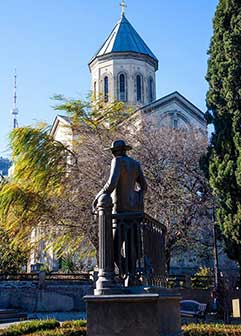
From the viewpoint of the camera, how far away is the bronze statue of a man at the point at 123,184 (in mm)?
6750

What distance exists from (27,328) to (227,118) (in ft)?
28.1

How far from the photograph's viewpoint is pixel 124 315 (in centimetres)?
601

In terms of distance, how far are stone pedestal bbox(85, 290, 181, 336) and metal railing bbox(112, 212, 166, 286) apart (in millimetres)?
443

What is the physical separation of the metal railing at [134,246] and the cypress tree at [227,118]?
804cm

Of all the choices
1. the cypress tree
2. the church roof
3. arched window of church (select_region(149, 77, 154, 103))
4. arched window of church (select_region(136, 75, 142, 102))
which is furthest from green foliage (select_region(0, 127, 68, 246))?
the church roof

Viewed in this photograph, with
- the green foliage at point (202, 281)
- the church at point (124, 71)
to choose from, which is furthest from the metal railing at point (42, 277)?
the church at point (124, 71)

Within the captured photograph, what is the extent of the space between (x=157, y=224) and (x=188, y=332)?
168 inches

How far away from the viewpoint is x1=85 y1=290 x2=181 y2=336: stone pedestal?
5949 mm

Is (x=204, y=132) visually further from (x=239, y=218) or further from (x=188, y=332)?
(x=188, y=332)

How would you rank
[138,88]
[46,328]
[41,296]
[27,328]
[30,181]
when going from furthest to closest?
[138,88]
[41,296]
[30,181]
[46,328]
[27,328]

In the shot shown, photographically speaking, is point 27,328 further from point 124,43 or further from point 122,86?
point 124,43

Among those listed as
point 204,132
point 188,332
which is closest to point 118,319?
point 188,332

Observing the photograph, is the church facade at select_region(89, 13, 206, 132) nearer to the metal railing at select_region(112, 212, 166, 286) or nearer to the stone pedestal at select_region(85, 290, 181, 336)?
the metal railing at select_region(112, 212, 166, 286)

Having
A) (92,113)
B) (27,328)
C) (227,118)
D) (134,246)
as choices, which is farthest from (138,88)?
(134,246)
